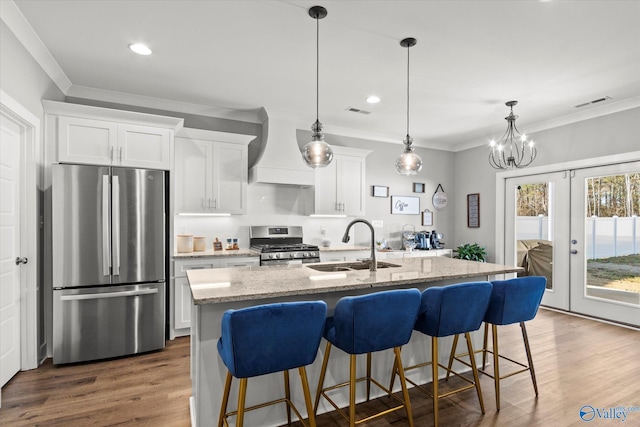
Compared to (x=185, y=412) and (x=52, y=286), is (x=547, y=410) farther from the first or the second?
Result: (x=52, y=286)

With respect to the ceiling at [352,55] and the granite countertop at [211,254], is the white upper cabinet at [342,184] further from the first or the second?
the granite countertop at [211,254]

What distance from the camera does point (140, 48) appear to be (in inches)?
116

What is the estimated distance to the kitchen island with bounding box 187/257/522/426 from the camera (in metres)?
1.94

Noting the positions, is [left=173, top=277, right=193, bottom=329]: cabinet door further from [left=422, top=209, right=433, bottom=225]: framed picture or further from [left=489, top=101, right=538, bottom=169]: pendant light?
[left=489, top=101, right=538, bottom=169]: pendant light

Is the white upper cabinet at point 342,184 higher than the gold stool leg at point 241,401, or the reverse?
the white upper cabinet at point 342,184

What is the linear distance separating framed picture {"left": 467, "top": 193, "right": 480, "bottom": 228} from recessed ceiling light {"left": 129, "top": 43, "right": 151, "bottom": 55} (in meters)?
5.33

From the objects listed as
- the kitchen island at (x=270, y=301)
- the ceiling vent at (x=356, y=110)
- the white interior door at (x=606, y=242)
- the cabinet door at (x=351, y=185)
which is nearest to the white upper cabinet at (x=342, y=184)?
the cabinet door at (x=351, y=185)

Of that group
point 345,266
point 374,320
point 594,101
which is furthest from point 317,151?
point 594,101

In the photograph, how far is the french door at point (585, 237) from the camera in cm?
420

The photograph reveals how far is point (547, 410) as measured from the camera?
234 cm

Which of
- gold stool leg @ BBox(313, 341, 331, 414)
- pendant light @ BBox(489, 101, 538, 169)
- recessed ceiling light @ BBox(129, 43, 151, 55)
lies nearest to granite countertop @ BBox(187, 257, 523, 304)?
gold stool leg @ BBox(313, 341, 331, 414)

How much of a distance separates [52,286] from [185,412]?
182 centimetres

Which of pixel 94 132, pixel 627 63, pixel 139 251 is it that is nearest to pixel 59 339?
pixel 139 251

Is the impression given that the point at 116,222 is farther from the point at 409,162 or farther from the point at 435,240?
the point at 435,240
